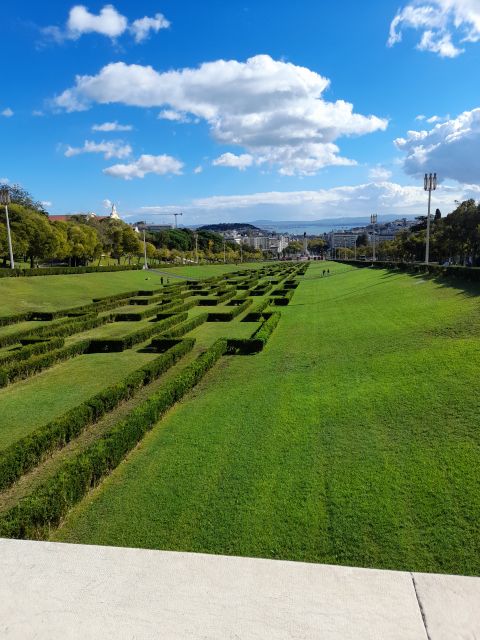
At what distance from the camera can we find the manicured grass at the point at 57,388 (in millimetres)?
9406

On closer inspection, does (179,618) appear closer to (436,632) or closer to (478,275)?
(436,632)

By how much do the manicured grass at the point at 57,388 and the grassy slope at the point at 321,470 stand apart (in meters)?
2.67

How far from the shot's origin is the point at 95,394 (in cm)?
1058

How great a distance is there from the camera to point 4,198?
123ft

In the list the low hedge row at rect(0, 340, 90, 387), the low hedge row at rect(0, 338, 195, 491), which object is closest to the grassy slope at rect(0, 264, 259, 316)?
the low hedge row at rect(0, 340, 90, 387)

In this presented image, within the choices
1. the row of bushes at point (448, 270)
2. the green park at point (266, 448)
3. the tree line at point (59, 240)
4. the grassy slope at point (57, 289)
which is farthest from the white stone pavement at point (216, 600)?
the tree line at point (59, 240)

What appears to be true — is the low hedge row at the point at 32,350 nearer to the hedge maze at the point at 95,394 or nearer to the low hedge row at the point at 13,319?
the hedge maze at the point at 95,394

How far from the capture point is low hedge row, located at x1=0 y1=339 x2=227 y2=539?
5.01 meters

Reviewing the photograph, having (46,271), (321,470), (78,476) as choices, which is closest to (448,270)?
(321,470)

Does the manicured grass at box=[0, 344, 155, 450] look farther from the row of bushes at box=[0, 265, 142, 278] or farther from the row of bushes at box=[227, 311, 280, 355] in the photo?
the row of bushes at box=[0, 265, 142, 278]

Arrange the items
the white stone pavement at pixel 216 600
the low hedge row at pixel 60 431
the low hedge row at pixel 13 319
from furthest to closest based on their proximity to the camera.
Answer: the low hedge row at pixel 13 319 → the low hedge row at pixel 60 431 → the white stone pavement at pixel 216 600

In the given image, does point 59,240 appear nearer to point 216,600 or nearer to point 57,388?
point 57,388

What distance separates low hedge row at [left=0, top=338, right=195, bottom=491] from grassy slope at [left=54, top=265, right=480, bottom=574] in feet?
4.41

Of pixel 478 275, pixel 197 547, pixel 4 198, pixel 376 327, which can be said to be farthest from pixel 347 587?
pixel 4 198
